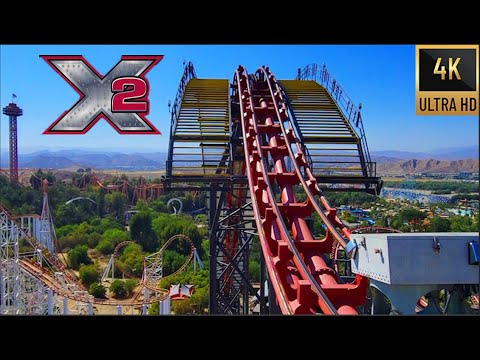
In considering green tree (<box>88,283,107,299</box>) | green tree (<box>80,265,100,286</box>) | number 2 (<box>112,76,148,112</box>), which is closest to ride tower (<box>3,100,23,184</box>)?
number 2 (<box>112,76,148,112</box>)

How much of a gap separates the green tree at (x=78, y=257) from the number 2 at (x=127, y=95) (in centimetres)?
486

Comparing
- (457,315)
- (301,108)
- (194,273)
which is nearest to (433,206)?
(457,315)

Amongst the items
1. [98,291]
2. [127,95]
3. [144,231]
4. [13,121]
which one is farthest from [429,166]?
[144,231]

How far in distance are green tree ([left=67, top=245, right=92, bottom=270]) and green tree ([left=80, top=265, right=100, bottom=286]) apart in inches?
4.9

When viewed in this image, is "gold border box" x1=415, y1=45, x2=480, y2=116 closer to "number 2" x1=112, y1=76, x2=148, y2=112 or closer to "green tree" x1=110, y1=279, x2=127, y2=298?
"number 2" x1=112, y1=76, x2=148, y2=112

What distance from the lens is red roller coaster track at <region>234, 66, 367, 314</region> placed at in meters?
2.91

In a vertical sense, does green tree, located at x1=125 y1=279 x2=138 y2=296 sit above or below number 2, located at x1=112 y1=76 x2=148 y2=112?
below

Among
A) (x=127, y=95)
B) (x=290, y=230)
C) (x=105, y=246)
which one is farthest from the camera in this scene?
(x=105, y=246)

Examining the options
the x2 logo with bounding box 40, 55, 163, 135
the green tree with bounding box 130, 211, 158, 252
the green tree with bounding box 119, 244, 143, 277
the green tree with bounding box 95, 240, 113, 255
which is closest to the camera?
the x2 logo with bounding box 40, 55, 163, 135

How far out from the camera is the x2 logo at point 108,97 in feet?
11.1

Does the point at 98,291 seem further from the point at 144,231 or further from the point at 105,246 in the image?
the point at 144,231

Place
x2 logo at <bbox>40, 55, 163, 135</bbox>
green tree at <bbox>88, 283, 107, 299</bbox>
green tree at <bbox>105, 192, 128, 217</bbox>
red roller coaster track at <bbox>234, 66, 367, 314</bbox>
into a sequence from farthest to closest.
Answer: green tree at <bbox>105, 192, 128, 217</bbox>
green tree at <bbox>88, 283, 107, 299</bbox>
x2 logo at <bbox>40, 55, 163, 135</bbox>
red roller coaster track at <bbox>234, 66, 367, 314</bbox>

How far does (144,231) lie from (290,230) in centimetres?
622

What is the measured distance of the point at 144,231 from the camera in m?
9.64
